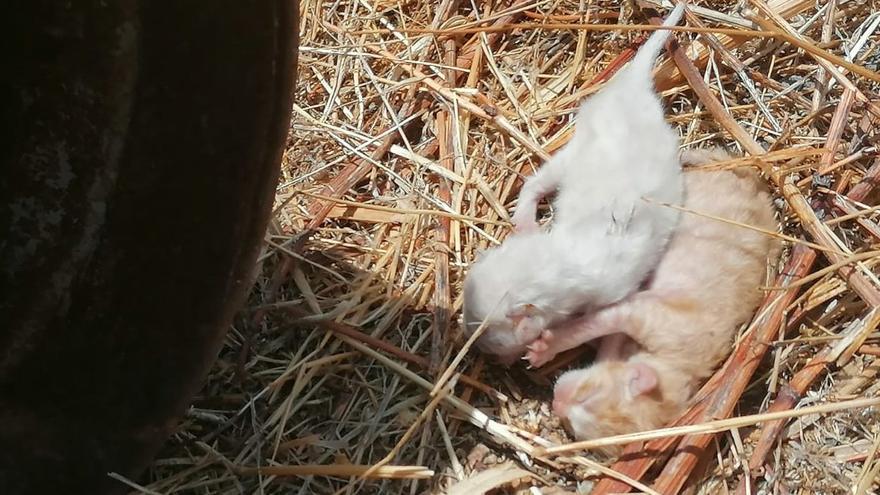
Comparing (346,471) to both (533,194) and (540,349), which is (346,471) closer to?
(540,349)

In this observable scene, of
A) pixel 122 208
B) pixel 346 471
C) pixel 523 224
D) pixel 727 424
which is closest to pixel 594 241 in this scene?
pixel 523 224

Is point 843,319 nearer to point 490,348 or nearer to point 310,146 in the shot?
point 490,348

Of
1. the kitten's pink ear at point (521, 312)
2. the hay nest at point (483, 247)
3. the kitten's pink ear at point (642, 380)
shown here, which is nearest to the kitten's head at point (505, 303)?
the kitten's pink ear at point (521, 312)

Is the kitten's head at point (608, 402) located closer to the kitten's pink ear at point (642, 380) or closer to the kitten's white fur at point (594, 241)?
the kitten's pink ear at point (642, 380)

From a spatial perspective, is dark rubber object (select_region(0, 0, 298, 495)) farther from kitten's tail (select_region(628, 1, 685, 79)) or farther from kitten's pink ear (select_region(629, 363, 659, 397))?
kitten's tail (select_region(628, 1, 685, 79))

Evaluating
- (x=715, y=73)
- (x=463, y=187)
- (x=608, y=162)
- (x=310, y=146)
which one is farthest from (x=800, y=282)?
(x=310, y=146)

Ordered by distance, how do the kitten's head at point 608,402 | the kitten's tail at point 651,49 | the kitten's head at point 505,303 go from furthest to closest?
the kitten's tail at point 651,49 < the kitten's head at point 505,303 < the kitten's head at point 608,402

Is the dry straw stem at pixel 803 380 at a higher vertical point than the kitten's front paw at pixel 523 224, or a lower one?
lower

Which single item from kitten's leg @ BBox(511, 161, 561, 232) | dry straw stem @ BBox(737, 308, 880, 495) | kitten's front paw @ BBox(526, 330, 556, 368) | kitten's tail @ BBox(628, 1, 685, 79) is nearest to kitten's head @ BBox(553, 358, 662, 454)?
kitten's front paw @ BBox(526, 330, 556, 368)
